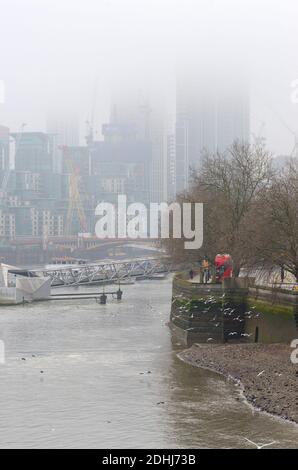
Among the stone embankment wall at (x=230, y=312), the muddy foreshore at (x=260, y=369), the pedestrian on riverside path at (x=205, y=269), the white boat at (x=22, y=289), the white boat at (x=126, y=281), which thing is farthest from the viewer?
the white boat at (x=126, y=281)

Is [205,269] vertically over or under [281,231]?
under

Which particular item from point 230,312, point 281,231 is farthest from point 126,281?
point 281,231

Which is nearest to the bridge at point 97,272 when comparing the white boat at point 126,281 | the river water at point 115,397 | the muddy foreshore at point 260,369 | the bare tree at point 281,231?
the white boat at point 126,281

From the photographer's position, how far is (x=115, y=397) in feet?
84.2

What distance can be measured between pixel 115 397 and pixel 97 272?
52.1 meters

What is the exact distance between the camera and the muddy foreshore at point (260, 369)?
23.9m

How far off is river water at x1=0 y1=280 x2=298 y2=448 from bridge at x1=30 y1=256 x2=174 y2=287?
27917 mm

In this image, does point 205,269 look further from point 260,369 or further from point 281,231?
point 260,369

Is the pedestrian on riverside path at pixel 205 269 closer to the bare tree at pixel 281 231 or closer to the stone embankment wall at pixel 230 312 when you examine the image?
the stone embankment wall at pixel 230 312

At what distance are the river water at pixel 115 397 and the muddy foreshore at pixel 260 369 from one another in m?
0.49

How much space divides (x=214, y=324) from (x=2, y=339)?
9.74 metres

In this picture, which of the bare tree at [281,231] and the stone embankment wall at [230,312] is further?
the stone embankment wall at [230,312]
